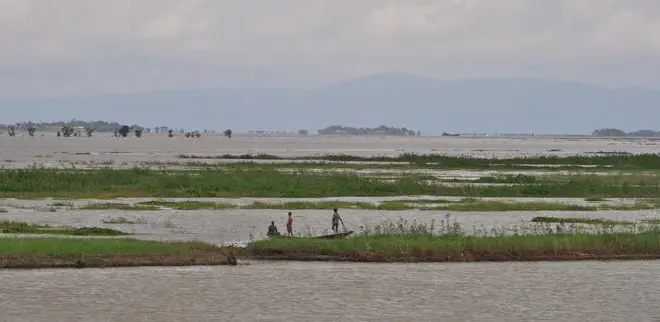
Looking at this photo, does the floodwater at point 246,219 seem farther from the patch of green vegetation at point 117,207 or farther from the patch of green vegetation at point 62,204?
the patch of green vegetation at point 62,204

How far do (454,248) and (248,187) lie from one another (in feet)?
A: 108

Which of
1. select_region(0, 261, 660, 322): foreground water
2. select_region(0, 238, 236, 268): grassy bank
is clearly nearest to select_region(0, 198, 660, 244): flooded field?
select_region(0, 238, 236, 268): grassy bank

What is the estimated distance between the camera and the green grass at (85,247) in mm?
32469

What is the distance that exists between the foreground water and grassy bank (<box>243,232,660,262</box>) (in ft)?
2.34

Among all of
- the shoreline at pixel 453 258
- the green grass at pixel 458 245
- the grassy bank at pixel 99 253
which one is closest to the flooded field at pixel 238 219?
the green grass at pixel 458 245

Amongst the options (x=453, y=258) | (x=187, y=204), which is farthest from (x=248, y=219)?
(x=453, y=258)

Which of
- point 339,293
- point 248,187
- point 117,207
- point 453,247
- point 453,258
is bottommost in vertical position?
point 339,293

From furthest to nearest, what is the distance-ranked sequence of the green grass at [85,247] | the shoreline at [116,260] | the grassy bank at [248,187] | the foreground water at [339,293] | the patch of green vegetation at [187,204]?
1. the grassy bank at [248,187]
2. the patch of green vegetation at [187,204]
3. the green grass at [85,247]
4. the shoreline at [116,260]
5. the foreground water at [339,293]

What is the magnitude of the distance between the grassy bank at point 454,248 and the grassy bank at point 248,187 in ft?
89.0

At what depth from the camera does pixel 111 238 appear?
123 feet

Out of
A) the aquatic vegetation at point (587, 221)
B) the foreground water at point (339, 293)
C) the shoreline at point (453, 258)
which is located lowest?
the foreground water at point (339, 293)

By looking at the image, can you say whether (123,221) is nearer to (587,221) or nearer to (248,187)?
(248,187)

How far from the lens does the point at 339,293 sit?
29.4 metres

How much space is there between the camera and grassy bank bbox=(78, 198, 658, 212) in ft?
177
